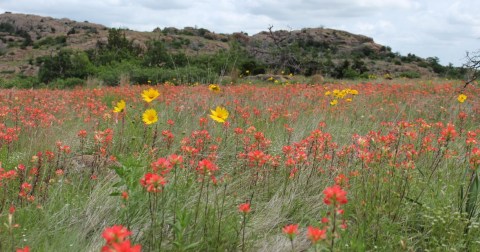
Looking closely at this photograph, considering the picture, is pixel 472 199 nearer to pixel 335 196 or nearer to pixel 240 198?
pixel 240 198

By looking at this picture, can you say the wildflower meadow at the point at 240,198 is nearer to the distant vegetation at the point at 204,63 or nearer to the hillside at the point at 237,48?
the distant vegetation at the point at 204,63

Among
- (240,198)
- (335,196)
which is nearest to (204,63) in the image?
(240,198)

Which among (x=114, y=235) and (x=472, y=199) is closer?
(x=114, y=235)

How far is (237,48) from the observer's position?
27.2 m

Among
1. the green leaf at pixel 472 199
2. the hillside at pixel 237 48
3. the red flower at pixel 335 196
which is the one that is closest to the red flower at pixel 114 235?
the red flower at pixel 335 196

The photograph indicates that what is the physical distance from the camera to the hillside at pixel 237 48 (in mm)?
25547

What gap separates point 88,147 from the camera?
4867 mm

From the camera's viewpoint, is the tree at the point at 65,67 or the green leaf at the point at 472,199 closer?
the green leaf at the point at 472,199

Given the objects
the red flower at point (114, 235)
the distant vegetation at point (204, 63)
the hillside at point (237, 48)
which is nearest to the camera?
the red flower at point (114, 235)

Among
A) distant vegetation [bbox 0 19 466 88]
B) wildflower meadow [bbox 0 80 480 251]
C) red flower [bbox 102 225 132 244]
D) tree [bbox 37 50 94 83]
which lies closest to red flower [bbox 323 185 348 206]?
wildflower meadow [bbox 0 80 480 251]

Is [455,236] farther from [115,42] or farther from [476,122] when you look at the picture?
[115,42]

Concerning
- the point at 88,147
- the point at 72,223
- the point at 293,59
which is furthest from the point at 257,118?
the point at 293,59

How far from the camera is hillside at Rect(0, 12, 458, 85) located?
25.5 meters

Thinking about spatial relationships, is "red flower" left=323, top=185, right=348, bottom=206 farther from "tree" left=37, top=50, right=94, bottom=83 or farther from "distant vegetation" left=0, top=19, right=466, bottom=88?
"tree" left=37, top=50, right=94, bottom=83
